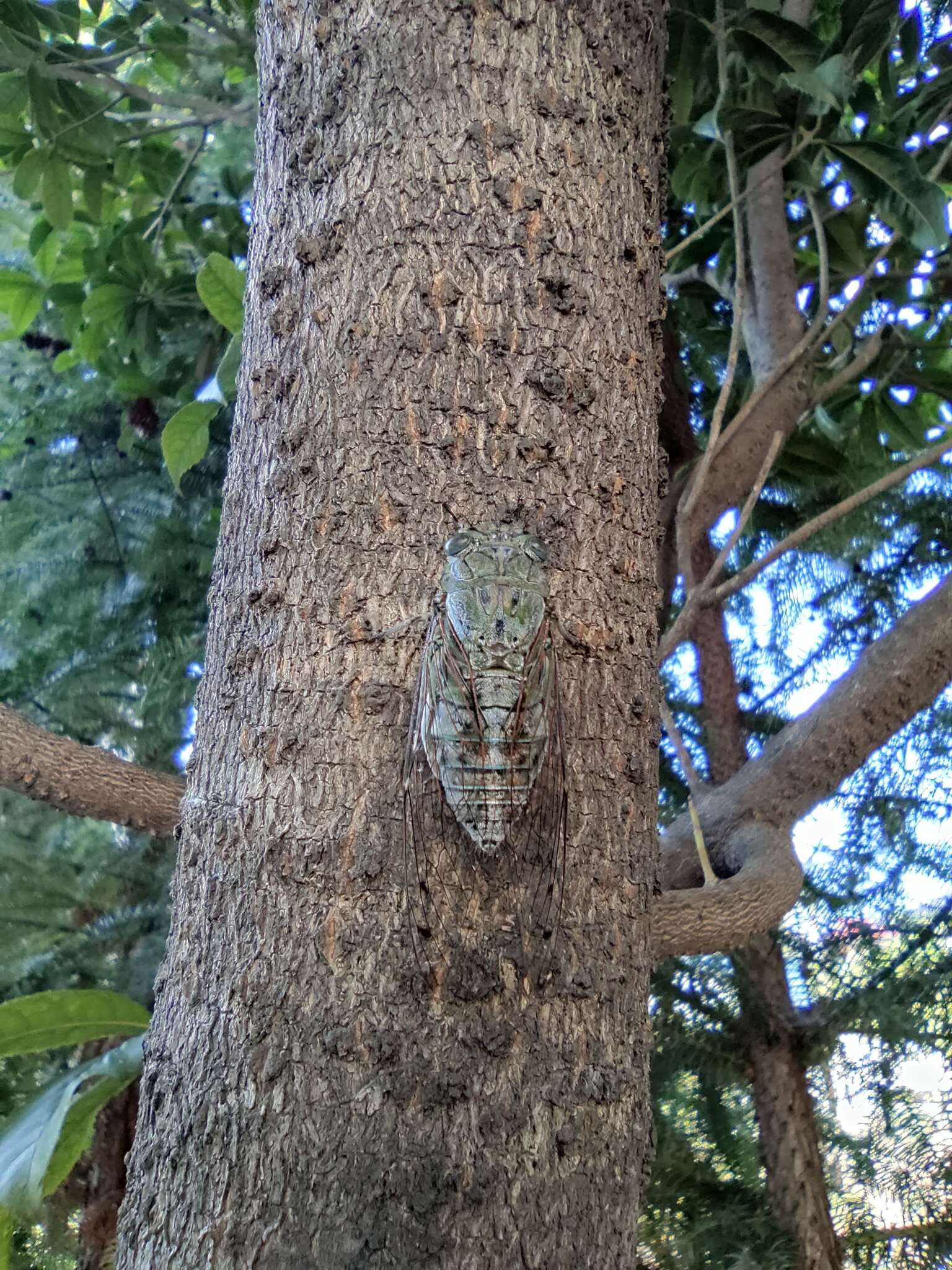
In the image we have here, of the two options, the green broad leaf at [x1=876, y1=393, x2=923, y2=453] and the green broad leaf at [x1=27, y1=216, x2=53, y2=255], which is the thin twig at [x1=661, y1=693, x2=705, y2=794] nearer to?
the green broad leaf at [x1=876, y1=393, x2=923, y2=453]

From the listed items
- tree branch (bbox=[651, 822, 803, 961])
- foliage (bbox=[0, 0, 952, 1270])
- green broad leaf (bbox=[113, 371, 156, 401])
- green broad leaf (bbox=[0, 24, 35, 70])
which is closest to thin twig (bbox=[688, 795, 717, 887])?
tree branch (bbox=[651, 822, 803, 961])

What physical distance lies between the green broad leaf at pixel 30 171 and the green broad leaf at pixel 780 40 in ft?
3.41

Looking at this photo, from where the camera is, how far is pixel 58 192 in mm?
1533

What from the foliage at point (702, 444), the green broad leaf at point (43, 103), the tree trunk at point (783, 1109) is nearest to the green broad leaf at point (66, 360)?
the foliage at point (702, 444)

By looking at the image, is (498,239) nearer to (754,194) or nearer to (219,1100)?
(219,1100)

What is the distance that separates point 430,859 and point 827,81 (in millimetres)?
1069

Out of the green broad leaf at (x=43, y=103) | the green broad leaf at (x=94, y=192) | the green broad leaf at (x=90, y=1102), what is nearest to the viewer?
the green broad leaf at (x=90, y=1102)

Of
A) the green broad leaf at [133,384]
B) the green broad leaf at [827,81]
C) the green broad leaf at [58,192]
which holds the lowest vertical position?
the green broad leaf at [827,81]

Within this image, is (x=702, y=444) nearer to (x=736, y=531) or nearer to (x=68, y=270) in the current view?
(x=736, y=531)

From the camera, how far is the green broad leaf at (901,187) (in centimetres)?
123

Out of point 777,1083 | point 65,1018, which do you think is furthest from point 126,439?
point 777,1083

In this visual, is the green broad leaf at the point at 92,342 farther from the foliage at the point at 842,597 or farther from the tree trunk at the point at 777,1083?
the tree trunk at the point at 777,1083

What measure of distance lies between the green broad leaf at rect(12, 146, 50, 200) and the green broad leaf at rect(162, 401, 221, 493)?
57 centimetres

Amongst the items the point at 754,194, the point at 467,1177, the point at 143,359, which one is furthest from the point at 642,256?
the point at 143,359
